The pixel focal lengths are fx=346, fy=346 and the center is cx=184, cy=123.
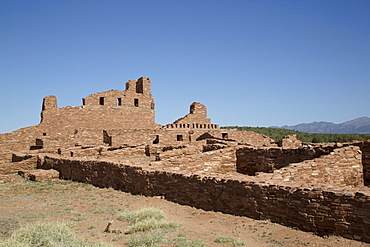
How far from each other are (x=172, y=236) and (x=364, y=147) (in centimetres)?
747

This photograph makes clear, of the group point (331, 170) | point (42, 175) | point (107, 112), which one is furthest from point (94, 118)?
point (331, 170)

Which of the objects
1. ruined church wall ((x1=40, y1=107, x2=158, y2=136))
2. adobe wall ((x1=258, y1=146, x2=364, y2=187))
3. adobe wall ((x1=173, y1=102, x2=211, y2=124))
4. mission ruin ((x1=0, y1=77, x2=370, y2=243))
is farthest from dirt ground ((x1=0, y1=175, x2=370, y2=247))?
adobe wall ((x1=173, y1=102, x2=211, y2=124))

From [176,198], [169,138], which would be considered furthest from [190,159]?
[169,138]

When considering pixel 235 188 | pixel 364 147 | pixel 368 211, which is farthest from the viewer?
pixel 364 147

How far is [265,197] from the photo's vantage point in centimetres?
685

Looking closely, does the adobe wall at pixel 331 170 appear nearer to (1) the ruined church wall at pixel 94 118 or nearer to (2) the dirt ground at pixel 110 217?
(2) the dirt ground at pixel 110 217

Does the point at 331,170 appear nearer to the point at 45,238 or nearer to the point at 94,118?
the point at 45,238

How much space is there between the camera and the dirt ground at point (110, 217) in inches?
235

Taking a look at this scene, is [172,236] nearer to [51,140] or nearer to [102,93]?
[51,140]

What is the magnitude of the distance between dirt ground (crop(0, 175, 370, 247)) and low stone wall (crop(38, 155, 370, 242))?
18cm

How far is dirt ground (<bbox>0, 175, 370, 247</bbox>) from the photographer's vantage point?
235 inches

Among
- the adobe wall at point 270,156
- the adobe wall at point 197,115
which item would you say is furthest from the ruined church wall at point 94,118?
the adobe wall at point 270,156

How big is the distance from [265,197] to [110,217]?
3.72 meters

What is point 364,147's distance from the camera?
10844mm
